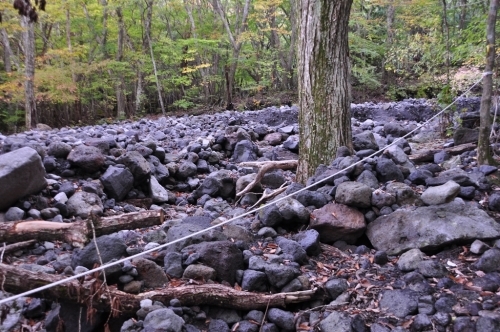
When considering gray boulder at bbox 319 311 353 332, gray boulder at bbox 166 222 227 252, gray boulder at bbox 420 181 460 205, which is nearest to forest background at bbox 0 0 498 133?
gray boulder at bbox 420 181 460 205

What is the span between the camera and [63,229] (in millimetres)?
2863

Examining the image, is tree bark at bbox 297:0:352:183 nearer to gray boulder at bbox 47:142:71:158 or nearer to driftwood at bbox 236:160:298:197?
driftwood at bbox 236:160:298:197

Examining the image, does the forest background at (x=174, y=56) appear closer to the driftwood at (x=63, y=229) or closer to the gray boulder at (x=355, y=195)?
the gray boulder at (x=355, y=195)

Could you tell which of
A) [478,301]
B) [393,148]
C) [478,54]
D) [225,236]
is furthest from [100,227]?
[478,54]

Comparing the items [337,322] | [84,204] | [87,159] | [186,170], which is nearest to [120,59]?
[186,170]

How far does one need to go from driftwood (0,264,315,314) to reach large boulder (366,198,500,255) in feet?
2.73

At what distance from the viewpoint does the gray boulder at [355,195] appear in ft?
9.87

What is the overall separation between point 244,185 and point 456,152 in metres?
2.37

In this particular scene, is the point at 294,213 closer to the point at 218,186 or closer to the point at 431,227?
the point at 431,227

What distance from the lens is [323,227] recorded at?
2949mm

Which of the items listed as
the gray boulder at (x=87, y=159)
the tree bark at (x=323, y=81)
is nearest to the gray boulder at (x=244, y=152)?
the tree bark at (x=323, y=81)

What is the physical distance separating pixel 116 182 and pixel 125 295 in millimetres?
2421

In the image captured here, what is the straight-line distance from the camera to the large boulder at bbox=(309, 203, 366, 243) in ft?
9.55

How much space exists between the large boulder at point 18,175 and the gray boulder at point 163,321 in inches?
82.3
